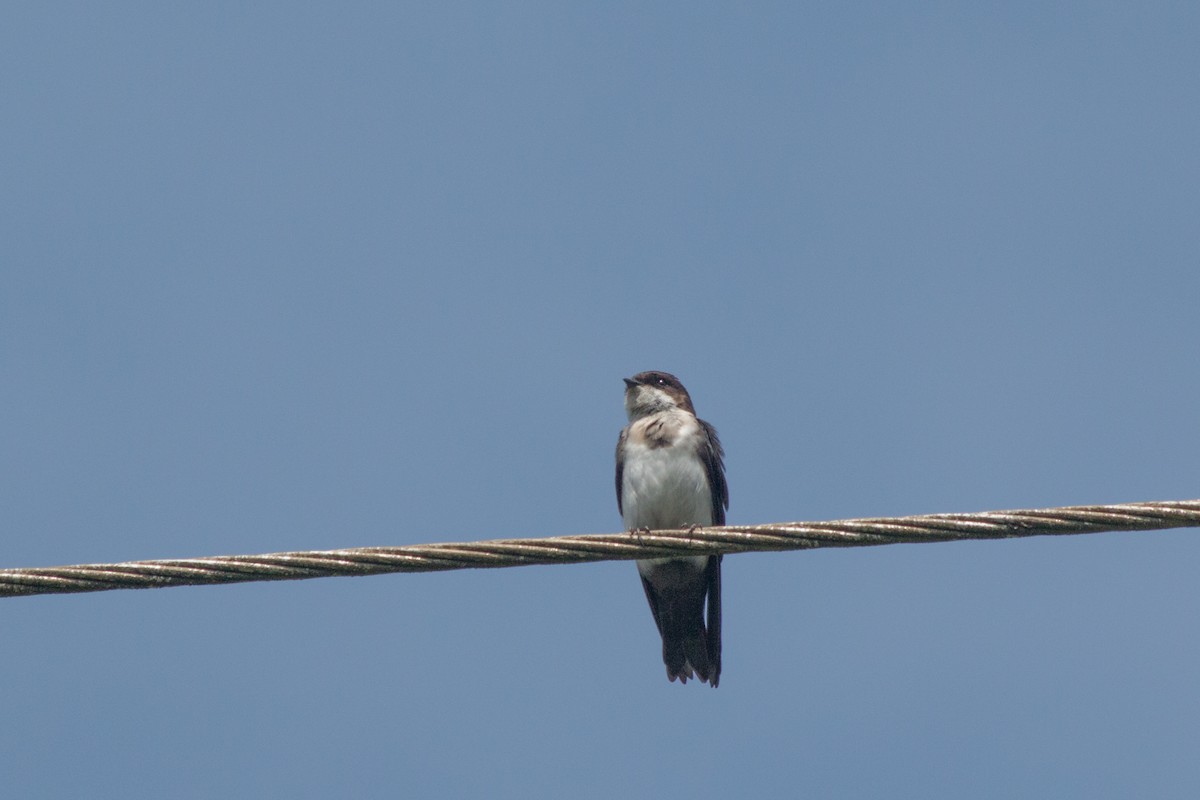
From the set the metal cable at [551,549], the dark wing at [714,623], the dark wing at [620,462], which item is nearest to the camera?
the metal cable at [551,549]

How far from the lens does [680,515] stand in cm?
1062

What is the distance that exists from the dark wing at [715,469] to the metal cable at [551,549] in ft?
15.2

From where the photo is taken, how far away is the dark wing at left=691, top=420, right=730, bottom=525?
10766 mm

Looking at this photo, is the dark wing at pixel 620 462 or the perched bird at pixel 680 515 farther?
the dark wing at pixel 620 462

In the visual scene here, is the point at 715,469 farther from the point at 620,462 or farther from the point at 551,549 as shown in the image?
the point at 551,549

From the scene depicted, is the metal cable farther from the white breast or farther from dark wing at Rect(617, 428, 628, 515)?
dark wing at Rect(617, 428, 628, 515)

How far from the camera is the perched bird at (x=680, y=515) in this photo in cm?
1055

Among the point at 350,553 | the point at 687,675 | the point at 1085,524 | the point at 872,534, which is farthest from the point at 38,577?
the point at 687,675

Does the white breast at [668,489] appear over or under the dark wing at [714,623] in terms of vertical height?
over

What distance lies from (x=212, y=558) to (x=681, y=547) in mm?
1846

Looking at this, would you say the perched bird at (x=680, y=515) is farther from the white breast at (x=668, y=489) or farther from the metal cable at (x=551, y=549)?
the metal cable at (x=551, y=549)

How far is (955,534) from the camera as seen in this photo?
572 cm

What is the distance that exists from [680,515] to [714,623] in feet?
2.31

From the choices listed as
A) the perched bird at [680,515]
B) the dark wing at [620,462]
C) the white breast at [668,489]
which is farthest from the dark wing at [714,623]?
the dark wing at [620,462]
